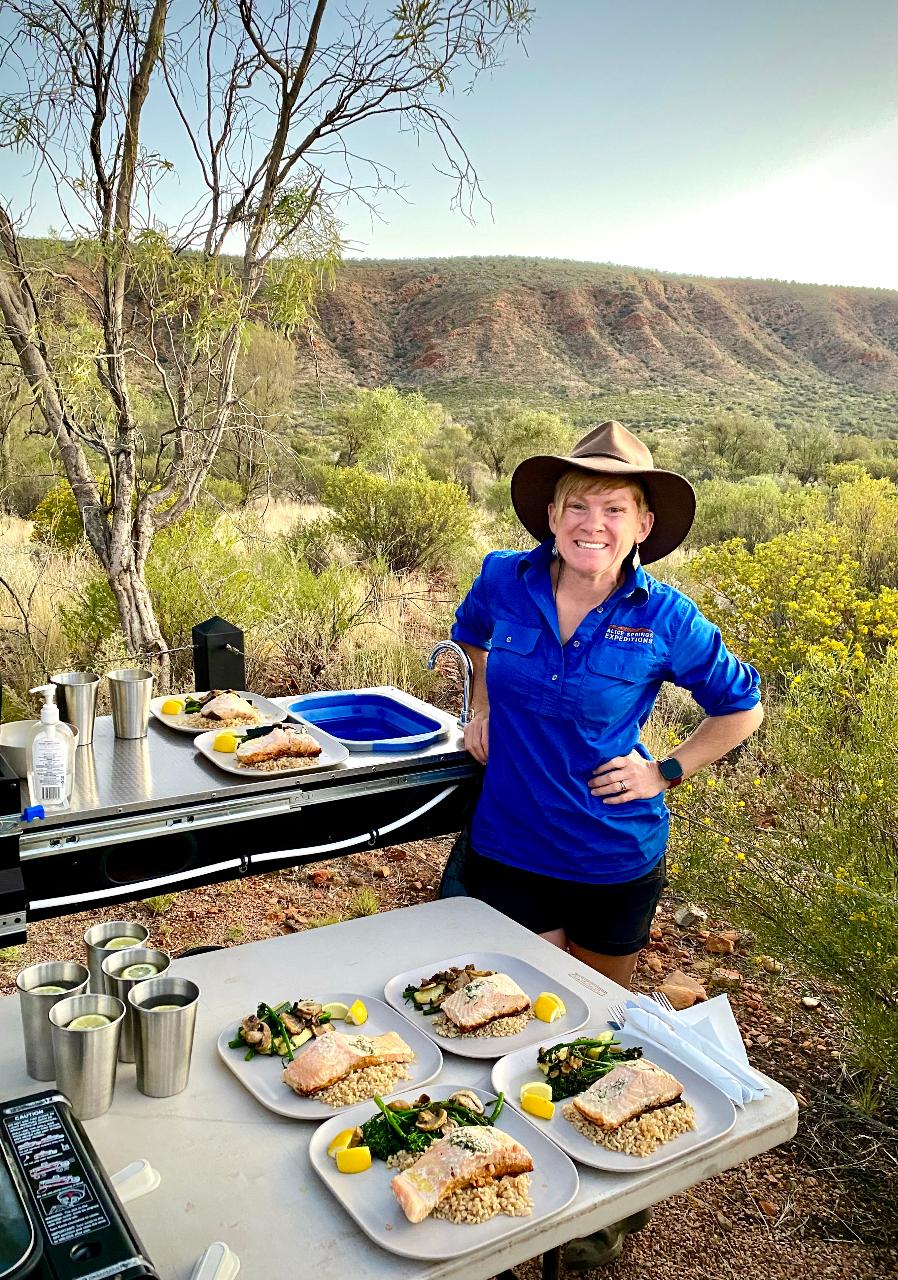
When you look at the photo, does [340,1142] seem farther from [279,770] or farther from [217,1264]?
[279,770]

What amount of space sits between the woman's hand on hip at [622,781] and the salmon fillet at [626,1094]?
0.88 meters

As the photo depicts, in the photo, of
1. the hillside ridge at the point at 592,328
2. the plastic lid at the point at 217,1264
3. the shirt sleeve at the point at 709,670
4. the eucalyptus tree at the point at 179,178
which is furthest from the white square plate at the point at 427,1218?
the hillside ridge at the point at 592,328

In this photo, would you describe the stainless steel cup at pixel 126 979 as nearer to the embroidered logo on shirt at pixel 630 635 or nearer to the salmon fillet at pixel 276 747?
the salmon fillet at pixel 276 747

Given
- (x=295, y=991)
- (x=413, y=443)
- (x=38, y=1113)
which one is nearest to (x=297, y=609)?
(x=295, y=991)

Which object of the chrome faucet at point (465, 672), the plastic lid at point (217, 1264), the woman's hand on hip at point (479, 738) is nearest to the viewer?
the plastic lid at point (217, 1264)

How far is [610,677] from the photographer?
7.45ft

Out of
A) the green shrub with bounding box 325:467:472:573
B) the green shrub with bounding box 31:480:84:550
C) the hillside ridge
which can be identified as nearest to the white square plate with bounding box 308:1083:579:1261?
the green shrub with bounding box 31:480:84:550

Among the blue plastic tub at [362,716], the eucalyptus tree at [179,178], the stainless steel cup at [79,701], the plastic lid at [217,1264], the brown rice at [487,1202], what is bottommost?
the brown rice at [487,1202]

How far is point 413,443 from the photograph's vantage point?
673 inches

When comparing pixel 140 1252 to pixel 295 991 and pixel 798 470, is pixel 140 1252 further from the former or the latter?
pixel 798 470

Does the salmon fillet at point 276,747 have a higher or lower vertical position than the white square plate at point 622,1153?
higher

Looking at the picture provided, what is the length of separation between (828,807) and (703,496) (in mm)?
8567

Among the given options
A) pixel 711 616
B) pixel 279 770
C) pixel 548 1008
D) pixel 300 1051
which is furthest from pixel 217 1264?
pixel 711 616

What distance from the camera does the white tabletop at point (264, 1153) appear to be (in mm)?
1106
